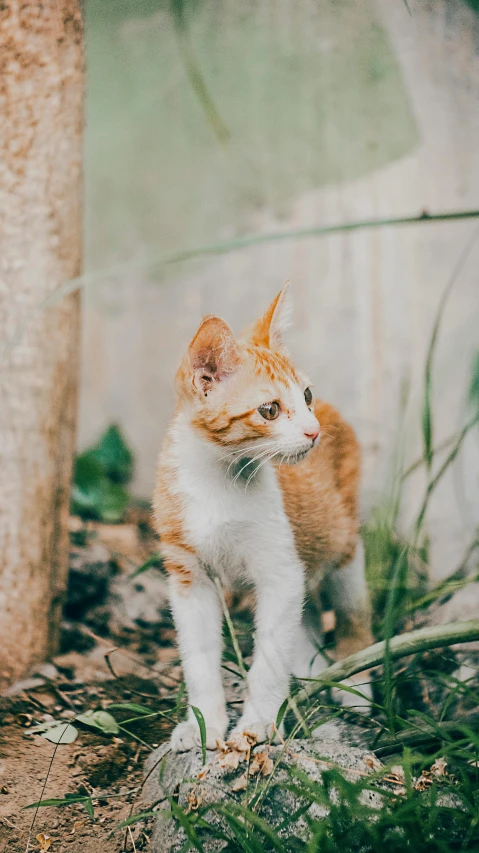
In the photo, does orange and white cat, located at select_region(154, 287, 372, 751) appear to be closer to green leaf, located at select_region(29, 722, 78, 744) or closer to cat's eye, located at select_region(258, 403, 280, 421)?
cat's eye, located at select_region(258, 403, 280, 421)

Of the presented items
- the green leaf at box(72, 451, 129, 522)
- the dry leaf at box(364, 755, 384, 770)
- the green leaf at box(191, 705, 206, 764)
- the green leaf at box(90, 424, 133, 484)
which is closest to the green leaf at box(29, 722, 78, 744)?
the green leaf at box(191, 705, 206, 764)

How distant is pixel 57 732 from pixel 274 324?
118cm

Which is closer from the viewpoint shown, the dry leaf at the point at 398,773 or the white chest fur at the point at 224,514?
the dry leaf at the point at 398,773

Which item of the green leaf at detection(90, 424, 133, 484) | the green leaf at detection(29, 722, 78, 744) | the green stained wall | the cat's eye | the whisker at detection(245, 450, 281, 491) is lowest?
the green leaf at detection(29, 722, 78, 744)

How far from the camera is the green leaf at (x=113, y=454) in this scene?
3.82m

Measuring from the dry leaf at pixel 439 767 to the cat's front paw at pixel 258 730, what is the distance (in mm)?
354

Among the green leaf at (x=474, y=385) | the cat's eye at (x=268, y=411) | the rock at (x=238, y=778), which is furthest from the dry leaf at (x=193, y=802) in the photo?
the green leaf at (x=474, y=385)

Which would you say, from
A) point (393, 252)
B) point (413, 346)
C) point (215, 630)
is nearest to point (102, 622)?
point (215, 630)

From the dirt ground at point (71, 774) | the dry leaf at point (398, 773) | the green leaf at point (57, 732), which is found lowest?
the dirt ground at point (71, 774)

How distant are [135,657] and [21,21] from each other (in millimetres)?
1968

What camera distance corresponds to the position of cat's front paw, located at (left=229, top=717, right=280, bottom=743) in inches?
67.2

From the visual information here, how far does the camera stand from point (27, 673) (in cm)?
233

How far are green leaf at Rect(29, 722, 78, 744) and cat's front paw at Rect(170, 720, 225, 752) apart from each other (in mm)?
309

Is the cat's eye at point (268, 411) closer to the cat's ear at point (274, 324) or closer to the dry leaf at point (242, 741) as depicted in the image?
the cat's ear at point (274, 324)
